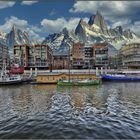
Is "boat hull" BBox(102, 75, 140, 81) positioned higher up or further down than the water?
higher up

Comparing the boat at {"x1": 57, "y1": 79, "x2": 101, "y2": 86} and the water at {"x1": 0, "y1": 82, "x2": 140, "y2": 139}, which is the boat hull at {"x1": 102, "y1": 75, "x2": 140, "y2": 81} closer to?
the boat at {"x1": 57, "y1": 79, "x2": 101, "y2": 86}

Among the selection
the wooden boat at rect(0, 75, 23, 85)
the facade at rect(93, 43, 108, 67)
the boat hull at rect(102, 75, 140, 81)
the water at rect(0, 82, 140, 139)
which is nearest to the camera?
the water at rect(0, 82, 140, 139)

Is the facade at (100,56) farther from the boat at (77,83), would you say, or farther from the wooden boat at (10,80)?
the boat at (77,83)

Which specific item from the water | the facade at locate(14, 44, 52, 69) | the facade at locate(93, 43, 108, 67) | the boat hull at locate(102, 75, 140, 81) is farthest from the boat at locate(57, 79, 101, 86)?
the facade at locate(93, 43, 108, 67)

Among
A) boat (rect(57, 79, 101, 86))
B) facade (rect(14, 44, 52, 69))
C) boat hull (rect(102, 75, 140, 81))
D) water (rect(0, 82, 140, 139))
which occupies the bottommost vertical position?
water (rect(0, 82, 140, 139))

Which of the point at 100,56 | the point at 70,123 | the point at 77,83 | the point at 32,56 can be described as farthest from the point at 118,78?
the point at 70,123

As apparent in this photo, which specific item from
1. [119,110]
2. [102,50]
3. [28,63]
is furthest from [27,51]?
[119,110]

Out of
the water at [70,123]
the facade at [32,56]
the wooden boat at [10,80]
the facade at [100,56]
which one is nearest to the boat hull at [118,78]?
the wooden boat at [10,80]

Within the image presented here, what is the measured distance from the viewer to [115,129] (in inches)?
1095

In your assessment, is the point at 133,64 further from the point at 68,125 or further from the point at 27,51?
the point at 68,125

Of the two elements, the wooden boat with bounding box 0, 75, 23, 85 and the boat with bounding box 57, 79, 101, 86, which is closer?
the boat with bounding box 57, 79, 101, 86

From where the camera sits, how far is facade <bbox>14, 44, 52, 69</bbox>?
613ft

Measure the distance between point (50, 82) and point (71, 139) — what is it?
267ft

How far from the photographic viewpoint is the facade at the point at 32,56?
7357 inches
